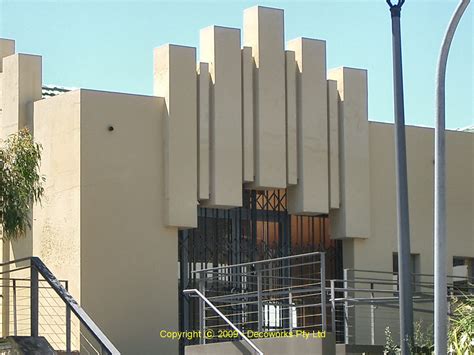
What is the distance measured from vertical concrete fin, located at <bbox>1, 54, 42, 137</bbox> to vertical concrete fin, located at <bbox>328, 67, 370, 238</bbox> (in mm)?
7176

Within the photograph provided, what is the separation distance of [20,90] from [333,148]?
24.4ft

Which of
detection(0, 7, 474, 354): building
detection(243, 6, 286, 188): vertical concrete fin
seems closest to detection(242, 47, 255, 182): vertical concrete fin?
detection(0, 7, 474, 354): building

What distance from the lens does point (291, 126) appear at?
91.4 feet

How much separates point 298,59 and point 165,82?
361 cm

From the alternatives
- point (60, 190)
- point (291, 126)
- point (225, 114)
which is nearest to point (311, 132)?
point (291, 126)

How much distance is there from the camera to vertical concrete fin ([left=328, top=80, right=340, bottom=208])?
28359 mm

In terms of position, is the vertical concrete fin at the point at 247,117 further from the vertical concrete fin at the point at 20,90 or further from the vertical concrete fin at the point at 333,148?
the vertical concrete fin at the point at 20,90

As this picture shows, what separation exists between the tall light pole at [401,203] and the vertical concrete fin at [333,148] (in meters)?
11.6

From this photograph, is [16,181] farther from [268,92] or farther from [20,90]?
[268,92]

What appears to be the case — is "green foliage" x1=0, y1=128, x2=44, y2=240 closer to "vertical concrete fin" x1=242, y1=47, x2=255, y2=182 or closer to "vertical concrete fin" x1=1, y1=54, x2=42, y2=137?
"vertical concrete fin" x1=1, y1=54, x2=42, y2=137

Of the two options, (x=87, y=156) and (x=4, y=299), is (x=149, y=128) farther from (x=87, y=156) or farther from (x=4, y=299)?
(x=4, y=299)

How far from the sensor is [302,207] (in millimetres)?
27828

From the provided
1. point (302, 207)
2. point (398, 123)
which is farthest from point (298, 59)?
A: point (398, 123)

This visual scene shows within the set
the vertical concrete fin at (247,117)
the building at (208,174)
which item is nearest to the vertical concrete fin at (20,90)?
the building at (208,174)
